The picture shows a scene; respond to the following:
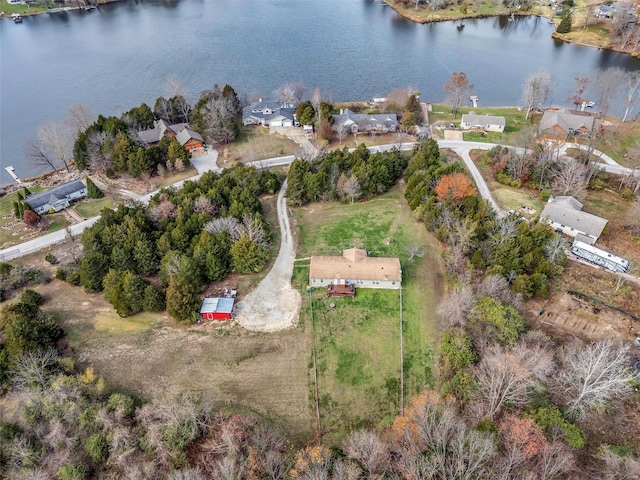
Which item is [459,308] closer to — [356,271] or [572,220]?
[356,271]

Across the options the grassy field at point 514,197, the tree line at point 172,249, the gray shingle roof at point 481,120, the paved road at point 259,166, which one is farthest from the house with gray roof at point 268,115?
the grassy field at point 514,197

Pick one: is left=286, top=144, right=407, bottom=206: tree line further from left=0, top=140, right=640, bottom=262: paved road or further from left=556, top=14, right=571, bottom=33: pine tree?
left=556, top=14, right=571, bottom=33: pine tree

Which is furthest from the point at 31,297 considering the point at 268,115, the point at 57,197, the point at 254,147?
the point at 268,115

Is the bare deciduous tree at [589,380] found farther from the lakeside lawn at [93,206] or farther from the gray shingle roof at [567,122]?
the lakeside lawn at [93,206]

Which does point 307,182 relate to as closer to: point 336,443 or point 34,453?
point 336,443

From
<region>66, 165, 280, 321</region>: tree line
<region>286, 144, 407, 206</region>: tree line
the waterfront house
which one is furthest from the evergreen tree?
<region>286, 144, 407, 206</region>: tree line

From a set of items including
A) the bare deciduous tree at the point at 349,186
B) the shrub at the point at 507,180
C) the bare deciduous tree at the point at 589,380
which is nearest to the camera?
the bare deciduous tree at the point at 589,380

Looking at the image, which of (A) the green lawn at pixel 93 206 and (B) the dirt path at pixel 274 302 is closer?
(B) the dirt path at pixel 274 302

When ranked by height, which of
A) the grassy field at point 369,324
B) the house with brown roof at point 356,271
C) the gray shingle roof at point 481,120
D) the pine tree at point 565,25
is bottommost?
the grassy field at point 369,324
